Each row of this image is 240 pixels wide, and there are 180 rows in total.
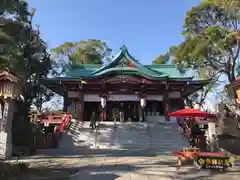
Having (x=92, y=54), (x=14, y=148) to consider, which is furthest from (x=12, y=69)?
(x=92, y=54)

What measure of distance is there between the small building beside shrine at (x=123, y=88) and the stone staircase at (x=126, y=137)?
109 inches

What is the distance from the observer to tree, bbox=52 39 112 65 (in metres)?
36.2

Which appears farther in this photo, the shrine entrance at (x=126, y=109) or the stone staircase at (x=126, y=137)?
the shrine entrance at (x=126, y=109)

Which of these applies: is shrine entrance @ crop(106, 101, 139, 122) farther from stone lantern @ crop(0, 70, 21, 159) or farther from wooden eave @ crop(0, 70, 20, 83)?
wooden eave @ crop(0, 70, 20, 83)

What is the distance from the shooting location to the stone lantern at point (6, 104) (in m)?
9.66

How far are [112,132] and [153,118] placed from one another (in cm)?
528

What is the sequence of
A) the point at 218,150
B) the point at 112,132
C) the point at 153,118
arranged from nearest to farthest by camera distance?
the point at 218,150
the point at 112,132
the point at 153,118

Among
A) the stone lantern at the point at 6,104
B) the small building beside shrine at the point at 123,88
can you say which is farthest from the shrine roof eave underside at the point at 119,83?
the stone lantern at the point at 6,104

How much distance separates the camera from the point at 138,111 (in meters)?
22.6

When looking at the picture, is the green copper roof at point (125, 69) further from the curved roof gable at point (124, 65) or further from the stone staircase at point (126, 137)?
the stone staircase at point (126, 137)

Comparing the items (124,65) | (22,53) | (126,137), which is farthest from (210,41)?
(22,53)

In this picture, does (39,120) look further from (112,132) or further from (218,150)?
(218,150)

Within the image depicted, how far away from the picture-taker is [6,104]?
1013cm

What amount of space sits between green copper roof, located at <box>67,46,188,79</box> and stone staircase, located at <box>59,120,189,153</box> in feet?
16.4
